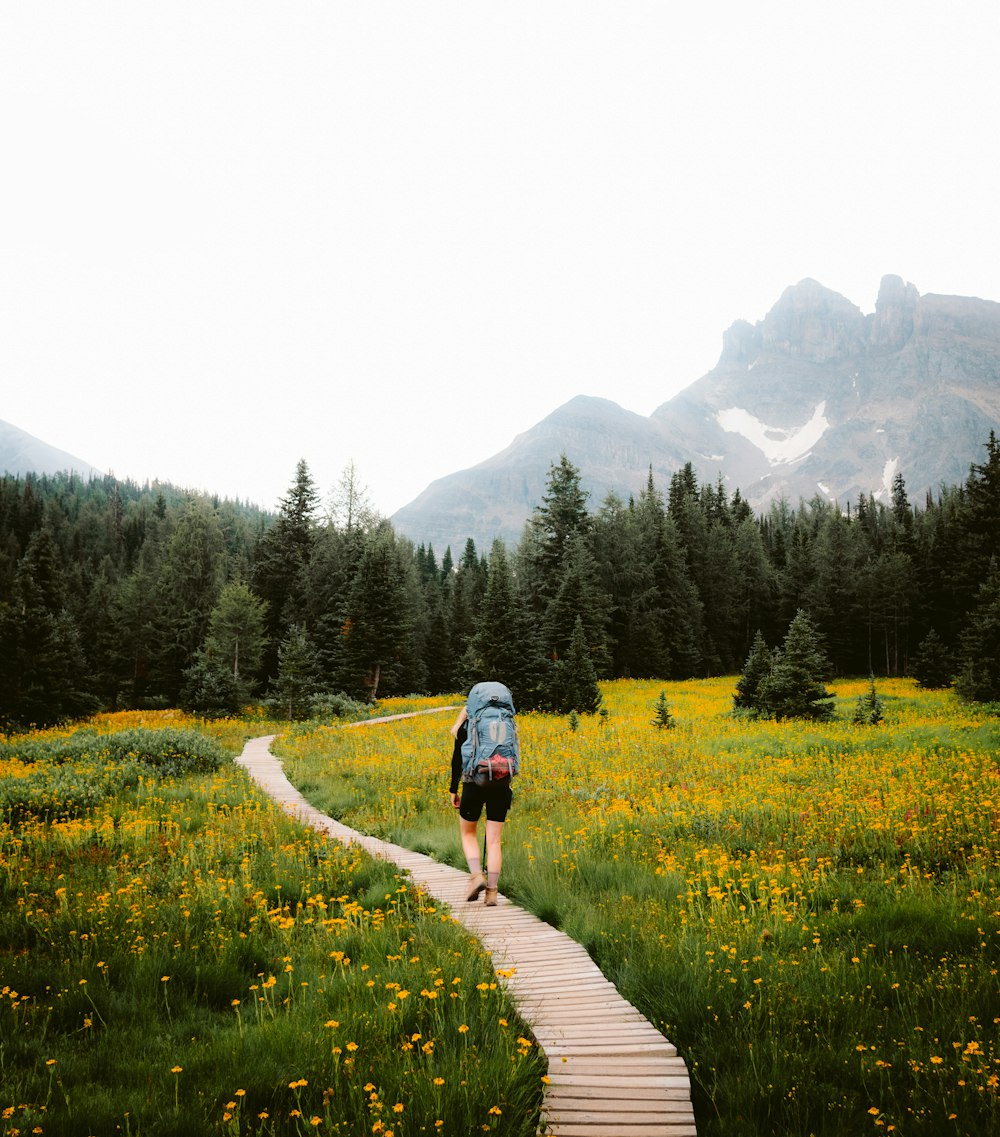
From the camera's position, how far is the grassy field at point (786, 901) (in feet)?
11.7

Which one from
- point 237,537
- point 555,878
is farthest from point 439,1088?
point 237,537

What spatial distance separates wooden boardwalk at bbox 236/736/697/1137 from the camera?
3434mm

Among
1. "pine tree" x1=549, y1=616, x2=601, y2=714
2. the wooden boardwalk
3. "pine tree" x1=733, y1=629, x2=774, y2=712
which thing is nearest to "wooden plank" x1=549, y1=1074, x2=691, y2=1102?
the wooden boardwalk

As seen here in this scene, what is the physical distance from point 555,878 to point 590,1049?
3.44 m

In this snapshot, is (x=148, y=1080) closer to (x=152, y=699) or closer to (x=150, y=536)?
(x=152, y=699)

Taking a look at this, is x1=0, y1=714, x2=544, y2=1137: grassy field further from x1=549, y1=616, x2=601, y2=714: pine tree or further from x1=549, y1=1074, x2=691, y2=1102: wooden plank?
x1=549, y1=616, x2=601, y2=714: pine tree

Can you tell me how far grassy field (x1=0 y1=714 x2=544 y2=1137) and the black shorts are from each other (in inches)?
39.6

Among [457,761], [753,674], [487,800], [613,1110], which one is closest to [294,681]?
[753,674]

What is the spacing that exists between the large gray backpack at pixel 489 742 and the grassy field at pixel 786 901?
54.7 inches

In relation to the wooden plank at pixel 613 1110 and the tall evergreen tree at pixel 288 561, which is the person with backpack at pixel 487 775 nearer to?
the wooden plank at pixel 613 1110

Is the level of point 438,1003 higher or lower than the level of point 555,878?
higher

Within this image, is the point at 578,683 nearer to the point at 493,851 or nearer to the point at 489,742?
the point at 493,851

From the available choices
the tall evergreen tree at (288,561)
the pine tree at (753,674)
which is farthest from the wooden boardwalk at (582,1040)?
the tall evergreen tree at (288,561)

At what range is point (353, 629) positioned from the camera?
4334cm
